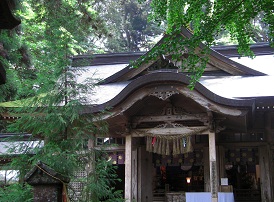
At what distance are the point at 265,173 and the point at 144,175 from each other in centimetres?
369

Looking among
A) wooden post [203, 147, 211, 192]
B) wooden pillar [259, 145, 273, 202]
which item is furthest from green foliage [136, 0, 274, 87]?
wooden pillar [259, 145, 273, 202]

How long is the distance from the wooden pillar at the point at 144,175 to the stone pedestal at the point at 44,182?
21.0 ft

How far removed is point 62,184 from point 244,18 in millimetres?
4563

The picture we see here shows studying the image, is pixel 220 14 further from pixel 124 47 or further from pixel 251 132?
pixel 124 47

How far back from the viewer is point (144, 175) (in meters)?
11.3

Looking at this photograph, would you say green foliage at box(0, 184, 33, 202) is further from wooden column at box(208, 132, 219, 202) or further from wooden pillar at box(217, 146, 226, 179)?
wooden pillar at box(217, 146, 226, 179)

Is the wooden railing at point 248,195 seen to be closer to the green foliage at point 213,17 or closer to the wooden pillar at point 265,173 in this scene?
the wooden pillar at point 265,173

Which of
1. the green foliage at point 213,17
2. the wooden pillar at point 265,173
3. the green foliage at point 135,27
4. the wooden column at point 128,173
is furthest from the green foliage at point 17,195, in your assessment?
the green foliage at point 135,27

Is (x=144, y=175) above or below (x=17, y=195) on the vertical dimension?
above

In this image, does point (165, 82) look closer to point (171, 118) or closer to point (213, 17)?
point (171, 118)

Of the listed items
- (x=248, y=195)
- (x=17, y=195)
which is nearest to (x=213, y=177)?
(x=248, y=195)

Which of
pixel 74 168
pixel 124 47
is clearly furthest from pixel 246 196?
pixel 124 47

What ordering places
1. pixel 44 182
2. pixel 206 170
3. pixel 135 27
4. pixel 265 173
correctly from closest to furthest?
pixel 44 182 → pixel 265 173 → pixel 206 170 → pixel 135 27

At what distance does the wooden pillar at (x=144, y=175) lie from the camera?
10.9 metres
